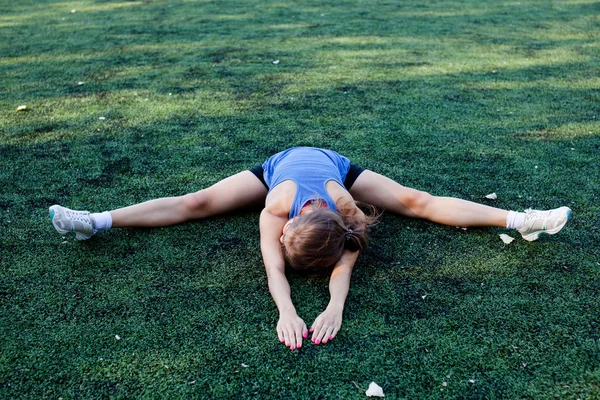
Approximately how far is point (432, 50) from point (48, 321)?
5258 mm

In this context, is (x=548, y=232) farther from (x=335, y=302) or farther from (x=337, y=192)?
(x=335, y=302)

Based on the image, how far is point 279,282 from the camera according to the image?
2.88m

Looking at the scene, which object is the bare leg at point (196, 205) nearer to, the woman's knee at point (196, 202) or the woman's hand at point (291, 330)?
the woman's knee at point (196, 202)

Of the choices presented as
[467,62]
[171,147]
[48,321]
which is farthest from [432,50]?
[48,321]

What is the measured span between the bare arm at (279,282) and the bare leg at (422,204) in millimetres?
635

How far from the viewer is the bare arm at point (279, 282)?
2.63 m

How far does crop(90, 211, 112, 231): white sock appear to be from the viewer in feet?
10.8

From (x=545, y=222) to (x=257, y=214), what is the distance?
1.61m

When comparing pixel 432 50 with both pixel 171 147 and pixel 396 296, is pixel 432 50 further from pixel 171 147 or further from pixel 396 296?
pixel 396 296

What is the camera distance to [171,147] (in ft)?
14.7

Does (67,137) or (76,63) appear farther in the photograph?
(76,63)

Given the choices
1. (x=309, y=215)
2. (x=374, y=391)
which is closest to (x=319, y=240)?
(x=309, y=215)

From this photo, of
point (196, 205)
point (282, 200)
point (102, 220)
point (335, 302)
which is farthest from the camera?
point (196, 205)

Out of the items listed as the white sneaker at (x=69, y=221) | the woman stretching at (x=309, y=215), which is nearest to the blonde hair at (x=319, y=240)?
the woman stretching at (x=309, y=215)
